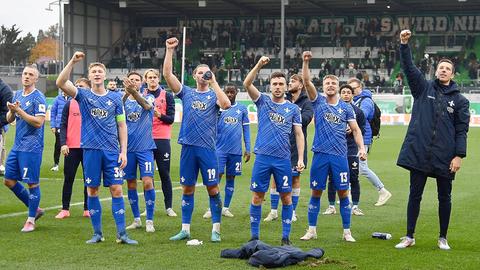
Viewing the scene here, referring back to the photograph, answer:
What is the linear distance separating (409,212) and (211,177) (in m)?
2.33

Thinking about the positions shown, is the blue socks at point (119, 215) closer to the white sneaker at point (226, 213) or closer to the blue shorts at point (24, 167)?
the blue shorts at point (24, 167)

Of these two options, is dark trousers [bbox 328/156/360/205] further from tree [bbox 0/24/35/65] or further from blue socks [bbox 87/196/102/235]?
tree [bbox 0/24/35/65]

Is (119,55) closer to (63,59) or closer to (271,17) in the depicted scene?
(63,59)

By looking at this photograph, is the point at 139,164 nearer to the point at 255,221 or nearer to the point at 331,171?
the point at 255,221

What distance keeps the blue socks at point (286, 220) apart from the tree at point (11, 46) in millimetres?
89545

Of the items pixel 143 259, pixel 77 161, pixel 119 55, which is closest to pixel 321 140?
pixel 143 259

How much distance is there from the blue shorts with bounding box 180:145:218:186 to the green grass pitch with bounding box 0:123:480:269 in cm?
73

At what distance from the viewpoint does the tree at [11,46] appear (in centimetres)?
9462

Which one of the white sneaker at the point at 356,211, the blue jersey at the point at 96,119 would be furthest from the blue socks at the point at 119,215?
the white sneaker at the point at 356,211

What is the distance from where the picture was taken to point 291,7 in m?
58.4

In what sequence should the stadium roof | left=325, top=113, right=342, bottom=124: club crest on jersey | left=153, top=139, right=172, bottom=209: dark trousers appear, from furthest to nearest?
1. the stadium roof
2. left=153, top=139, right=172, bottom=209: dark trousers
3. left=325, top=113, right=342, bottom=124: club crest on jersey

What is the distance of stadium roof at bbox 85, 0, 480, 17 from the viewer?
55.6m

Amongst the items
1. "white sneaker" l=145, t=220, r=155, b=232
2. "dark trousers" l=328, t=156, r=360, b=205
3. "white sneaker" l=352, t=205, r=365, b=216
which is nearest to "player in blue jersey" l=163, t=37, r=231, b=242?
"white sneaker" l=145, t=220, r=155, b=232

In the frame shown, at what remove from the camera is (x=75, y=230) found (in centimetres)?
1052
